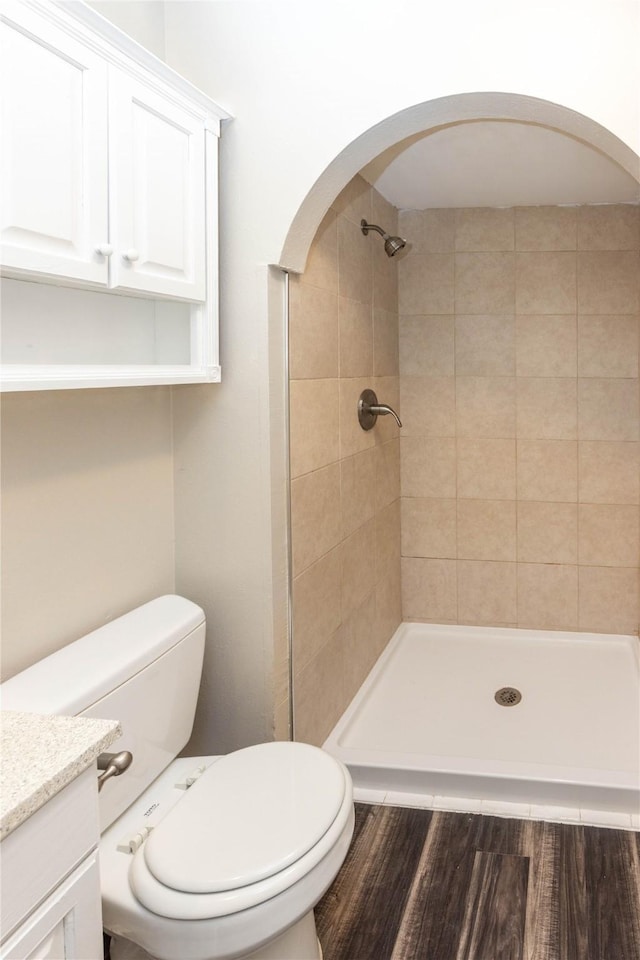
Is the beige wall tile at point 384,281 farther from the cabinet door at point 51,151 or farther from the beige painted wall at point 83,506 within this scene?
the cabinet door at point 51,151

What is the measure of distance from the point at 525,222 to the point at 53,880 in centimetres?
337

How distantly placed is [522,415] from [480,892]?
7.43 ft

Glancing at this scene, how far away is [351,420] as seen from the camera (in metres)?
3.05

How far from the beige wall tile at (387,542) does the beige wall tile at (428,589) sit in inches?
4.3

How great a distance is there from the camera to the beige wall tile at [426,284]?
3828 millimetres

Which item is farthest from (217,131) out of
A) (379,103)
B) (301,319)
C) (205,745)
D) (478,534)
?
(478,534)

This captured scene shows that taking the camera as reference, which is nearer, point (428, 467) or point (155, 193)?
point (155, 193)

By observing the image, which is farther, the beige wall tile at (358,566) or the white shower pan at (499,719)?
the beige wall tile at (358,566)

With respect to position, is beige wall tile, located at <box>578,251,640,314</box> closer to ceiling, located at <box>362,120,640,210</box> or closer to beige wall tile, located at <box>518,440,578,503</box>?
ceiling, located at <box>362,120,640,210</box>

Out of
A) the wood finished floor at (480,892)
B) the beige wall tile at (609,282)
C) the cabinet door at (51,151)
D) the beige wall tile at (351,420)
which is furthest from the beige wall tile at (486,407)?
the cabinet door at (51,151)

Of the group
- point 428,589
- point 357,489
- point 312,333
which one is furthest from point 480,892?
point 428,589

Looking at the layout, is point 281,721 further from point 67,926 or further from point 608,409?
point 608,409

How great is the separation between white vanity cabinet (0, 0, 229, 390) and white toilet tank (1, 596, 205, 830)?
568 mm

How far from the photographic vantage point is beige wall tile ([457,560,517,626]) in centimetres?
392
